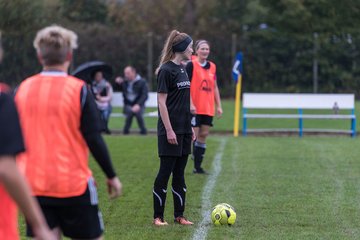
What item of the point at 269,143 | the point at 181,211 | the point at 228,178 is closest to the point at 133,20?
the point at 269,143

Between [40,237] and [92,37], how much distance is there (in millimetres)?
29155

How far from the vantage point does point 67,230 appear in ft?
13.5

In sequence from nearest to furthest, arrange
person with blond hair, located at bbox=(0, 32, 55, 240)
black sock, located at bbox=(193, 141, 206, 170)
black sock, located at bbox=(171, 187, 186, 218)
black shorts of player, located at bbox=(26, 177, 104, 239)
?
1. person with blond hair, located at bbox=(0, 32, 55, 240)
2. black shorts of player, located at bbox=(26, 177, 104, 239)
3. black sock, located at bbox=(171, 187, 186, 218)
4. black sock, located at bbox=(193, 141, 206, 170)

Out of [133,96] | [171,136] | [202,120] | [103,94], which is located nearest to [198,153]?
[202,120]

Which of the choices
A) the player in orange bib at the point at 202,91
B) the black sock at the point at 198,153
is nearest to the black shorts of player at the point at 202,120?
the player in orange bib at the point at 202,91

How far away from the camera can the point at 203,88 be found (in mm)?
10680

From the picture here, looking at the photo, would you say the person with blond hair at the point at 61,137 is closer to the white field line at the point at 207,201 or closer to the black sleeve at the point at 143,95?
the white field line at the point at 207,201

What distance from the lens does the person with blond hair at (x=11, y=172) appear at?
3.11m

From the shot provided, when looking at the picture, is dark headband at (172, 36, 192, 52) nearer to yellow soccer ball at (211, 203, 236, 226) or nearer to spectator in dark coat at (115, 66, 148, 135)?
yellow soccer ball at (211, 203, 236, 226)

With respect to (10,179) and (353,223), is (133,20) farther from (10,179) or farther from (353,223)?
(10,179)

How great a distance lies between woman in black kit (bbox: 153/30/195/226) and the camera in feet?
23.2

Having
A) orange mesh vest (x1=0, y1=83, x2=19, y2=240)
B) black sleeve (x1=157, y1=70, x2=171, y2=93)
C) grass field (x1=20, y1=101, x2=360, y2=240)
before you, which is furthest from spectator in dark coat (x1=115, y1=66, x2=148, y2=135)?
orange mesh vest (x1=0, y1=83, x2=19, y2=240)

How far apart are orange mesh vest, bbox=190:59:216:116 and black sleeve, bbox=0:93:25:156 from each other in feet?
24.3

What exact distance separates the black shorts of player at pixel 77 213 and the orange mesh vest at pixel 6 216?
0.67m
